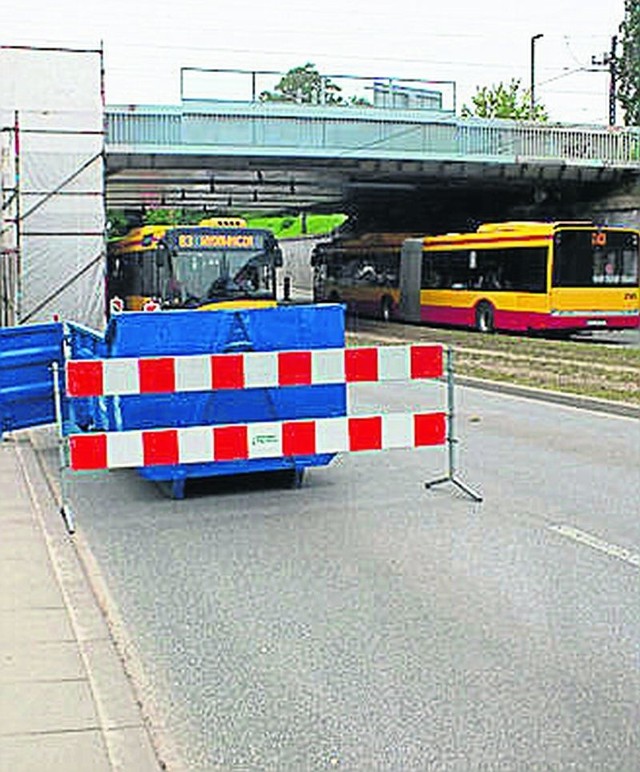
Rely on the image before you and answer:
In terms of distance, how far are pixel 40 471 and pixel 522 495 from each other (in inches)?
171

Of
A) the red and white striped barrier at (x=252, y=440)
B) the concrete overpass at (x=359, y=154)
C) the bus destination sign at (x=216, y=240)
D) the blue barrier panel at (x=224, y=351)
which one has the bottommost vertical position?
the red and white striped barrier at (x=252, y=440)

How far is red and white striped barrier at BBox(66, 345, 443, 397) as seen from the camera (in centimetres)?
929

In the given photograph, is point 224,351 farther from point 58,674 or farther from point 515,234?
point 515,234

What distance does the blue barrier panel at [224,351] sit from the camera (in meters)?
9.98

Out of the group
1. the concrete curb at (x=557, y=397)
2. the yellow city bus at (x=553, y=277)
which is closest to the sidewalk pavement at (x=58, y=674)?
the concrete curb at (x=557, y=397)

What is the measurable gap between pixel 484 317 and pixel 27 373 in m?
24.4

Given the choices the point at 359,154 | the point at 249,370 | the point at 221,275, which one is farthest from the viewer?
the point at 359,154

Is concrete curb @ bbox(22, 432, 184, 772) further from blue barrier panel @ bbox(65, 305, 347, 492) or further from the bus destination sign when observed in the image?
the bus destination sign

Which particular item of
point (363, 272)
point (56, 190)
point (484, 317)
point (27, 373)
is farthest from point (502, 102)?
point (27, 373)

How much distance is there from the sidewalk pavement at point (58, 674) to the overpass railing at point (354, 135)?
31.5m

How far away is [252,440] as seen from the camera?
9.84 metres

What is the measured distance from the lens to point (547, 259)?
107 ft

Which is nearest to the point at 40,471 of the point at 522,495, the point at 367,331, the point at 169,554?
the point at 169,554

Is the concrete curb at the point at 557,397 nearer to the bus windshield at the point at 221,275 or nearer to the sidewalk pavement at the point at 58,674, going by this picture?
the sidewalk pavement at the point at 58,674
